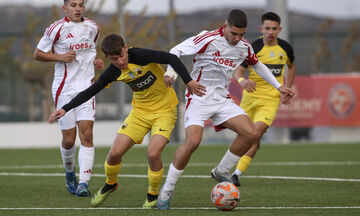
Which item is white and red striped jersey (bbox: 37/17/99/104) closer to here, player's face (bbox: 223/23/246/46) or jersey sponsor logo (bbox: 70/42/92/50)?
jersey sponsor logo (bbox: 70/42/92/50)

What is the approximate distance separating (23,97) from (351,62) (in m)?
11.0

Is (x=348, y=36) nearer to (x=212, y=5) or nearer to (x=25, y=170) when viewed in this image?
(x=212, y=5)

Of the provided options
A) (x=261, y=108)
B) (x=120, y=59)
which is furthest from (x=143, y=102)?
(x=261, y=108)

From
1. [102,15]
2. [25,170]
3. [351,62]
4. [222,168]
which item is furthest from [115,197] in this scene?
[102,15]

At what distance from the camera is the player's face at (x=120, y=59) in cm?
699

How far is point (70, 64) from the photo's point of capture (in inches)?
342

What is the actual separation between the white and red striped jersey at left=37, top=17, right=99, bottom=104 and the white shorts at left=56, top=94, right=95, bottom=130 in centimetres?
7

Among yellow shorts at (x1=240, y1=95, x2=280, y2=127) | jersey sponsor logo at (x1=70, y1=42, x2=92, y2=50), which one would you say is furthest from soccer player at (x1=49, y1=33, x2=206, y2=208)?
yellow shorts at (x1=240, y1=95, x2=280, y2=127)

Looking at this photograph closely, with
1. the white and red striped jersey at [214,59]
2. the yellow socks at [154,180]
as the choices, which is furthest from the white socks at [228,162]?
the yellow socks at [154,180]

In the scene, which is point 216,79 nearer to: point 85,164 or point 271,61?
point 85,164

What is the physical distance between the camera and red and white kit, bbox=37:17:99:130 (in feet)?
28.3

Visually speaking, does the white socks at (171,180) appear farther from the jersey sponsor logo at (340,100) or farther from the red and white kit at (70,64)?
the jersey sponsor logo at (340,100)

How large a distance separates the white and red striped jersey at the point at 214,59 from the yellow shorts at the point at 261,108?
85.5 inches

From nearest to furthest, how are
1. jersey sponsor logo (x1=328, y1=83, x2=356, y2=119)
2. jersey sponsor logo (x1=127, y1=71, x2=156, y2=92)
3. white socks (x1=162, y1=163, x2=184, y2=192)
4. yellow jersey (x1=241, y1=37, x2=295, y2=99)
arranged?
1. white socks (x1=162, y1=163, x2=184, y2=192)
2. jersey sponsor logo (x1=127, y1=71, x2=156, y2=92)
3. yellow jersey (x1=241, y1=37, x2=295, y2=99)
4. jersey sponsor logo (x1=328, y1=83, x2=356, y2=119)
